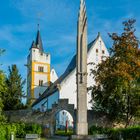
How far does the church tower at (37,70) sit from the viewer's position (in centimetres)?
8262

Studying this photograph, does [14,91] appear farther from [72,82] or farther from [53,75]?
[53,75]

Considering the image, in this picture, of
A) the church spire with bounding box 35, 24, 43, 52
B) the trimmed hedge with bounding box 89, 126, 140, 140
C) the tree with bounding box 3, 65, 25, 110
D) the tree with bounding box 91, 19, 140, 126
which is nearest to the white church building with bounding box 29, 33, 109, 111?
the tree with bounding box 3, 65, 25, 110

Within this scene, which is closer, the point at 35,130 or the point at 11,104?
the point at 35,130

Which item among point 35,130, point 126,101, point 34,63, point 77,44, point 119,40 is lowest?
point 35,130

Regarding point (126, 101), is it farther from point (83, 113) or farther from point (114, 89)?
Result: point (83, 113)

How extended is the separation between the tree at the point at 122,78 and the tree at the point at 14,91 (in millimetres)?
16846

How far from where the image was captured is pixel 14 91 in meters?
55.6

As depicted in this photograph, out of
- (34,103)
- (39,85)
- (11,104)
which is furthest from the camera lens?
(39,85)

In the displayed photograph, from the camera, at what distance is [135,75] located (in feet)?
128

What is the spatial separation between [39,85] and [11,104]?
27.7 meters

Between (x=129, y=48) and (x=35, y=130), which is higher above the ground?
(x=129, y=48)

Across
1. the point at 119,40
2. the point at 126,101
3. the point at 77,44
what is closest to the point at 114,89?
the point at 126,101

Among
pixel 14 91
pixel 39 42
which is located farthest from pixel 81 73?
pixel 39 42

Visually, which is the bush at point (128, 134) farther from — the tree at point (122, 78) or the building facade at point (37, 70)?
the building facade at point (37, 70)
